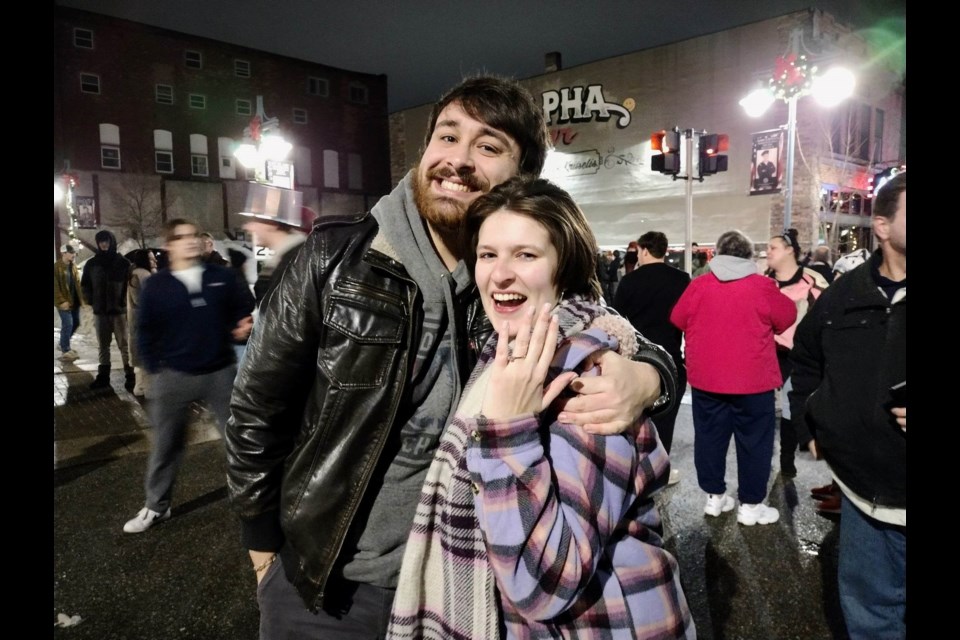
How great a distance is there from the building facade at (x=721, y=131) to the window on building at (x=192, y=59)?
1747 centimetres

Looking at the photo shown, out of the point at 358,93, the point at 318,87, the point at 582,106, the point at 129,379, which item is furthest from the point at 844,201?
the point at 318,87

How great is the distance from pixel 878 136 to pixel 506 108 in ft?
87.2

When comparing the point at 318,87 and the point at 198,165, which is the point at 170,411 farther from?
the point at 318,87

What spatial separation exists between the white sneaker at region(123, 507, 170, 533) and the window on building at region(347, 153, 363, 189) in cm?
3036

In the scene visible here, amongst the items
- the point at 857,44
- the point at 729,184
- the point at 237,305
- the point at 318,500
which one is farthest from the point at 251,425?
the point at 857,44

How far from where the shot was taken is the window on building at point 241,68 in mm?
30438

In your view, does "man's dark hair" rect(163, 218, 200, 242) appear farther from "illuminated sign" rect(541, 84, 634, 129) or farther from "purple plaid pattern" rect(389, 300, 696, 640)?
"illuminated sign" rect(541, 84, 634, 129)

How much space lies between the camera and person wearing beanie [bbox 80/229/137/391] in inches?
315

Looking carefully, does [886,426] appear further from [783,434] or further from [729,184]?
[729,184]

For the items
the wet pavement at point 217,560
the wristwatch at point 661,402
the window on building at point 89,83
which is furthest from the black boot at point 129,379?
the window on building at point 89,83

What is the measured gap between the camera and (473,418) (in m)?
1.30

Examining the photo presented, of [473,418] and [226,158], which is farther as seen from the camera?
[226,158]

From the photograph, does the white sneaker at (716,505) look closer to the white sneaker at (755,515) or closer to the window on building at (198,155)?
the white sneaker at (755,515)

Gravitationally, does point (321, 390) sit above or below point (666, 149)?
below
